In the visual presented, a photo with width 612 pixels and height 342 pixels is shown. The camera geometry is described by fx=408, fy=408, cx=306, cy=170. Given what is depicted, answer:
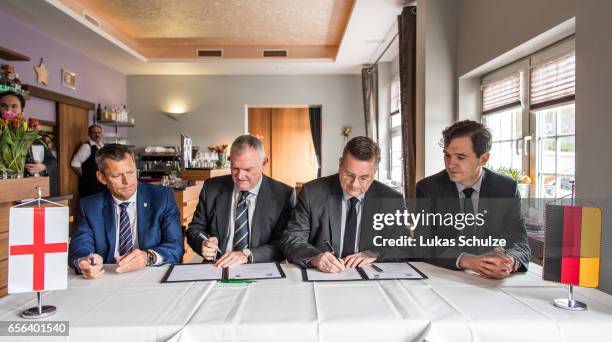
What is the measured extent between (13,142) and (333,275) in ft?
7.37

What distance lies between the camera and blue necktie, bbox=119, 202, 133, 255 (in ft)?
7.08

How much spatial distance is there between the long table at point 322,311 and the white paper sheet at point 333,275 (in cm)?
6

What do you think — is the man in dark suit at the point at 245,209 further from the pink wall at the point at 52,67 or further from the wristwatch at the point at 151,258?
the pink wall at the point at 52,67

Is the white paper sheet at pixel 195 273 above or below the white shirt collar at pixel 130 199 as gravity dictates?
below

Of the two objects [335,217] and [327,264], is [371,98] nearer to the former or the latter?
[335,217]

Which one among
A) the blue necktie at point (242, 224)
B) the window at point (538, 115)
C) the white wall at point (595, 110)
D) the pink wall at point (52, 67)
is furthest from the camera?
the pink wall at point (52, 67)

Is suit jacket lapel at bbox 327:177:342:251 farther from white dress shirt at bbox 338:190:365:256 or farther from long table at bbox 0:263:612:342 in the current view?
long table at bbox 0:263:612:342

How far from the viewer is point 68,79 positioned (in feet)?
21.2

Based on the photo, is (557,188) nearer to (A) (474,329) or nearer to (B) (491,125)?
(B) (491,125)

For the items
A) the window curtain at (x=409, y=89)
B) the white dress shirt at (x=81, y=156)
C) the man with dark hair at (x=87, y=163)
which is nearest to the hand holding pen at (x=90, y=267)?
the window curtain at (x=409, y=89)

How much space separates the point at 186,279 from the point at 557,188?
8.91 ft

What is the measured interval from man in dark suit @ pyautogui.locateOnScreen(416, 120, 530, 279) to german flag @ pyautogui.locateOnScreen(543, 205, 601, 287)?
0.37 meters

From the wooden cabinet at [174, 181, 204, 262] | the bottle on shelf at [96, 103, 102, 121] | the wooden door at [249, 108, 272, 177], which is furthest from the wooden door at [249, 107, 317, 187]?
the wooden cabinet at [174, 181, 204, 262]

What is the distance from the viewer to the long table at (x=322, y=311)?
4.08ft
